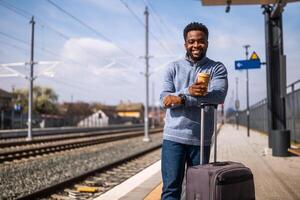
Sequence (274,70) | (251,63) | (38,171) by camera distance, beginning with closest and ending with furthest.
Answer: (38,171)
(274,70)
(251,63)

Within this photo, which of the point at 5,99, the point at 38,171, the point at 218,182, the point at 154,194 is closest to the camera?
the point at 218,182

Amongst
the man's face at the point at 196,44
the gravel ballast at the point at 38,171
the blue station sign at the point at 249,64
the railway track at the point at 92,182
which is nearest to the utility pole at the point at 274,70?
the blue station sign at the point at 249,64

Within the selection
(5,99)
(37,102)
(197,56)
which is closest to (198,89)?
(197,56)

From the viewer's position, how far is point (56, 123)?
60.8 m

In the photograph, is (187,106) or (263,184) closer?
(187,106)

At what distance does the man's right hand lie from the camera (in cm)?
312

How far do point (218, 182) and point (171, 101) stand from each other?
68cm

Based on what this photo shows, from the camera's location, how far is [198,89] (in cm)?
312

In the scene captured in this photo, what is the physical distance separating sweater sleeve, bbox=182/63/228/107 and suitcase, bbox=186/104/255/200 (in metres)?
0.07

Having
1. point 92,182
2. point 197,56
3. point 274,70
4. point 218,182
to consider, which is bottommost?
point 92,182

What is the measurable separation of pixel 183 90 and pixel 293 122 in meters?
14.7

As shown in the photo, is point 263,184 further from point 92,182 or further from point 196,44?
point 196,44

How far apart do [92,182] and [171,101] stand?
691 cm

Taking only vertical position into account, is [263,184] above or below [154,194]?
above
